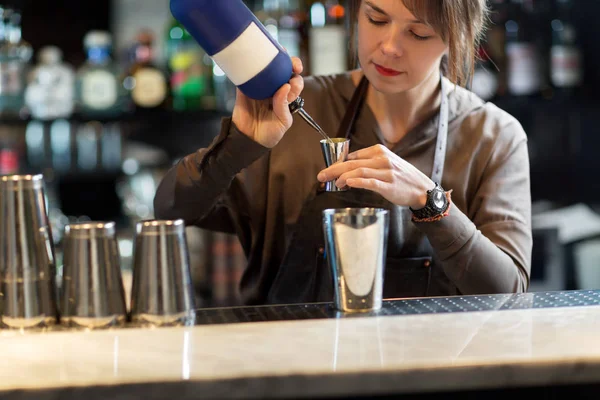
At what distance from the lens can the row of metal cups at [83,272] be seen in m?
1.17

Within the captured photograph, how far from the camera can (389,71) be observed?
5.44ft

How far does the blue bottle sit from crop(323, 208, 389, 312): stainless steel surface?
0.86ft

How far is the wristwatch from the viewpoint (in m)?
1.47

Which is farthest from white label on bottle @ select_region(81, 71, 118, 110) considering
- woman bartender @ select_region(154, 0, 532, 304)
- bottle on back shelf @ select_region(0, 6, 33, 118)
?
woman bartender @ select_region(154, 0, 532, 304)

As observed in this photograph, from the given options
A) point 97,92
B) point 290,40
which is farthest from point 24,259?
point 290,40

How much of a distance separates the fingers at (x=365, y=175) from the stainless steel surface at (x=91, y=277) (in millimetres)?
403

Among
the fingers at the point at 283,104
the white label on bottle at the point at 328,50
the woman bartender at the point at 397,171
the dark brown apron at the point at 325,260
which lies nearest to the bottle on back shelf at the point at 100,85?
the white label on bottle at the point at 328,50

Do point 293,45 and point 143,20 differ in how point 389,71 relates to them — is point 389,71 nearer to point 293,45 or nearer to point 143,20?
point 293,45

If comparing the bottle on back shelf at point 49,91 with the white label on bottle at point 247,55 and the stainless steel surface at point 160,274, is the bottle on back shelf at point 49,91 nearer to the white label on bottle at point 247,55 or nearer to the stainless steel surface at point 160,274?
the white label on bottle at point 247,55

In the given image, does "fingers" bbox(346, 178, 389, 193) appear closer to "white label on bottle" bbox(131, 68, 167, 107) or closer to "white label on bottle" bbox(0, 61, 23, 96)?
"white label on bottle" bbox(131, 68, 167, 107)

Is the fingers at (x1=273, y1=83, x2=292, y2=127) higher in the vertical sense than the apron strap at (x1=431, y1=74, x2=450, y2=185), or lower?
higher

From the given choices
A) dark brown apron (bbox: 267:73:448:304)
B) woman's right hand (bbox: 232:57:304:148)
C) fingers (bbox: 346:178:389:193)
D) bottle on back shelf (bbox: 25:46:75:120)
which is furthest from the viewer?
bottle on back shelf (bbox: 25:46:75:120)

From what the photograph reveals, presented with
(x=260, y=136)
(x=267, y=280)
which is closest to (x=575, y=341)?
(x=260, y=136)

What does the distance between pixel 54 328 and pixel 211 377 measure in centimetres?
34
